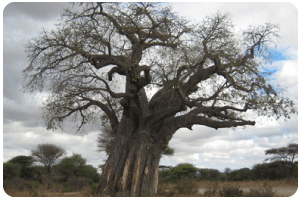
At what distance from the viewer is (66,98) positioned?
10.5 metres

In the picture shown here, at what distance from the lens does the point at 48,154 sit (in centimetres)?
2342

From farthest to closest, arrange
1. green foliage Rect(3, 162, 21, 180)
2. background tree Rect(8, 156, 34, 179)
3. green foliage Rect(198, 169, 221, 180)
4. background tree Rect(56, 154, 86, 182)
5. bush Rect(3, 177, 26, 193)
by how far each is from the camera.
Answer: green foliage Rect(198, 169, 221, 180), background tree Rect(8, 156, 34, 179), background tree Rect(56, 154, 86, 182), green foliage Rect(3, 162, 21, 180), bush Rect(3, 177, 26, 193)

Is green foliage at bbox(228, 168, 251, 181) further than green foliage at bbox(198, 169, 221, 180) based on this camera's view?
No

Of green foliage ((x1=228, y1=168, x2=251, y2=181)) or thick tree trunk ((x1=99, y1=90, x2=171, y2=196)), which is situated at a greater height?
thick tree trunk ((x1=99, y1=90, x2=171, y2=196))

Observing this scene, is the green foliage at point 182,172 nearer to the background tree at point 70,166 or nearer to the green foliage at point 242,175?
the green foliage at point 242,175

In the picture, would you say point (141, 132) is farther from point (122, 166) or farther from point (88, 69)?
point (88, 69)

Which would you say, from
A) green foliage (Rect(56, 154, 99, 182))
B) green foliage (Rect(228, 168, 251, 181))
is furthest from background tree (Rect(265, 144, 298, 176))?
green foliage (Rect(56, 154, 99, 182))

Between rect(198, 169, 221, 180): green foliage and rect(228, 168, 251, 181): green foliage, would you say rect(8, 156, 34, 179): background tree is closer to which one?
rect(198, 169, 221, 180): green foliage

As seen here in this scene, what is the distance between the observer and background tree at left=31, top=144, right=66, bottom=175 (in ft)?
76.0

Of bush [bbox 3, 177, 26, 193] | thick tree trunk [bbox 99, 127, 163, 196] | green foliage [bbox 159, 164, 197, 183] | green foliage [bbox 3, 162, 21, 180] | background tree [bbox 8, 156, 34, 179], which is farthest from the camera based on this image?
green foliage [bbox 159, 164, 197, 183]

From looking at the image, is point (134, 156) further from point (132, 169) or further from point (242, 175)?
point (242, 175)

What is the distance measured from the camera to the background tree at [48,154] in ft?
76.0

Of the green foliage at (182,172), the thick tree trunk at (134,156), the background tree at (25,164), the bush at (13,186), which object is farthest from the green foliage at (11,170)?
the thick tree trunk at (134,156)

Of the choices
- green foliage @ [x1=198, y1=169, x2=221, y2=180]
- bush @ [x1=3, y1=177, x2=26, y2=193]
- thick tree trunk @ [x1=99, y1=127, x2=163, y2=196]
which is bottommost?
green foliage @ [x1=198, y1=169, x2=221, y2=180]
